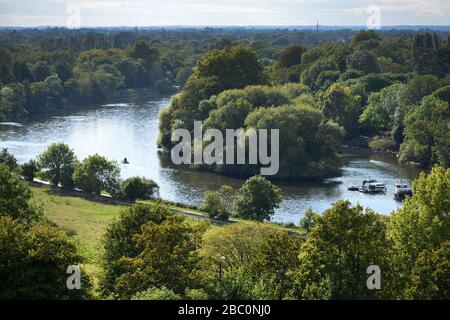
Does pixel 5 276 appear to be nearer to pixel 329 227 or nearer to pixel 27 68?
pixel 329 227

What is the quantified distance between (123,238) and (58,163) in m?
33.3

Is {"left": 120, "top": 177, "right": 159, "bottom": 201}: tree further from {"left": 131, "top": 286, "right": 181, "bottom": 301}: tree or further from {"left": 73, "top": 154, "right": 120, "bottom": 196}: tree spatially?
{"left": 131, "top": 286, "right": 181, "bottom": 301}: tree

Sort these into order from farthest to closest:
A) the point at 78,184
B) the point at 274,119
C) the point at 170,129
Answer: the point at 170,129, the point at 274,119, the point at 78,184

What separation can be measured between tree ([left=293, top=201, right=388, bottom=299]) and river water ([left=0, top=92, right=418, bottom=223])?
26.5 m

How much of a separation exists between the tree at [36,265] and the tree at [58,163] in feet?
115

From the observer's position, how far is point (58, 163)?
6538cm

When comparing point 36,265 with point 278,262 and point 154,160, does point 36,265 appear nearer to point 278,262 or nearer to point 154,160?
point 278,262

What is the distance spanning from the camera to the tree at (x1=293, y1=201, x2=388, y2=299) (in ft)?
89.3

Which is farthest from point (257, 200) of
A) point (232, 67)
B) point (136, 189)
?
point (232, 67)

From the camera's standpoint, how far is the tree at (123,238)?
104 feet

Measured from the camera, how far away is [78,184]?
63219 millimetres

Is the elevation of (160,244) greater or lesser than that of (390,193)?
greater
